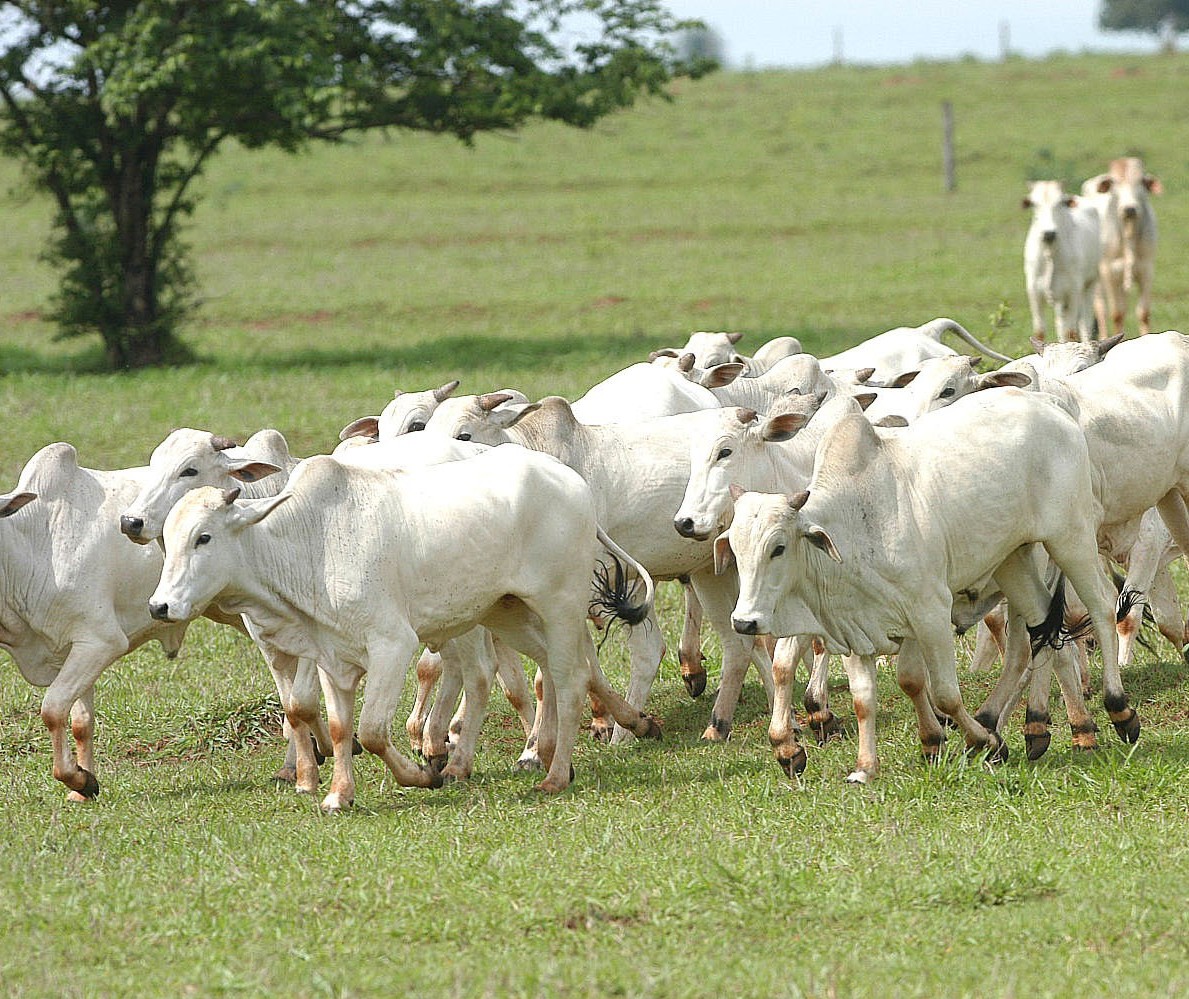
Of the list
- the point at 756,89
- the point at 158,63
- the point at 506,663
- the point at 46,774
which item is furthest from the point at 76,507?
the point at 756,89

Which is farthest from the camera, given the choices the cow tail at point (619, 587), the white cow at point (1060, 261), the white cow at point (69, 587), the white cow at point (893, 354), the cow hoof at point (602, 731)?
the white cow at point (1060, 261)

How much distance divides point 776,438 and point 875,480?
3.24 feet

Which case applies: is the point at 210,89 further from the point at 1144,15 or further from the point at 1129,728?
the point at 1144,15

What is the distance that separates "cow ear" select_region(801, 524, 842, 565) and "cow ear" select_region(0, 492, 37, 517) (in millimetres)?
2969

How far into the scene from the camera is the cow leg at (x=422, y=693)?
798cm

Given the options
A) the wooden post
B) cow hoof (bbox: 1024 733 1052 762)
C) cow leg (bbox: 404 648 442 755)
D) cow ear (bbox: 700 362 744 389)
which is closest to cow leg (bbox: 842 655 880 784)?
cow hoof (bbox: 1024 733 1052 762)

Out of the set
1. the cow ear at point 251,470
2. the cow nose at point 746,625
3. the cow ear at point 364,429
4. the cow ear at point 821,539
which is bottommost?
the cow nose at point 746,625

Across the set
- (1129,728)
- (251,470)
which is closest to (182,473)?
(251,470)

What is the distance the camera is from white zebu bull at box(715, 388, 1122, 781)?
21.9ft

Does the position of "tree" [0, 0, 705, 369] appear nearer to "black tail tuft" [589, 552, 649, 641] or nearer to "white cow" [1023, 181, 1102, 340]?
"white cow" [1023, 181, 1102, 340]

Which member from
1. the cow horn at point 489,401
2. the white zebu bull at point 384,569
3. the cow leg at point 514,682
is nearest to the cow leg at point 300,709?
the white zebu bull at point 384,569

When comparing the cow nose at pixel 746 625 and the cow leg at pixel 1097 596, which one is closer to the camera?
the cow nose at pixel 746 625

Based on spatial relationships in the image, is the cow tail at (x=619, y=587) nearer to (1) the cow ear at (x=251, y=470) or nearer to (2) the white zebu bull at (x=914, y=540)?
(2) the white zebu bull at (x=914, y=540)

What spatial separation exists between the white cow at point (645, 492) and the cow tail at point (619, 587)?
16cm
